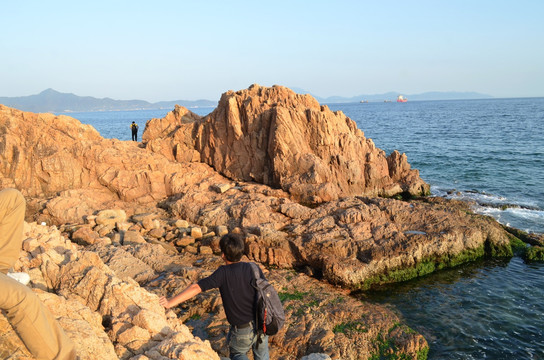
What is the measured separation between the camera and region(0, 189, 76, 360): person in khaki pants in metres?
3.46

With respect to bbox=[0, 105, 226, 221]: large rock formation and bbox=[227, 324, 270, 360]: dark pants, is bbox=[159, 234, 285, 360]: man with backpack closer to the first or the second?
bbox=[227, 324, 270, 360]: dark pants

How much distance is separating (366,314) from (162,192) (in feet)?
40.4

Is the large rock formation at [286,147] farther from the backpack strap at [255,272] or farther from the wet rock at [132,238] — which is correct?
the backpack strap at [255,272]

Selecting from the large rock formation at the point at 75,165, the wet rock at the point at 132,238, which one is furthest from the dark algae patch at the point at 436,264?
the large rock formation at the point at 75,165

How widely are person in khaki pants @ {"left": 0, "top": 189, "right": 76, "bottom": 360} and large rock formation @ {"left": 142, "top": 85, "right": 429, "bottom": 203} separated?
1459 centimetres

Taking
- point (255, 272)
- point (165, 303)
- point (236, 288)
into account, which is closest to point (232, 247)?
point (255, 272)

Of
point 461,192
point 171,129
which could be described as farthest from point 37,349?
point 461,192

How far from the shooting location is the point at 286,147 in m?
19.5

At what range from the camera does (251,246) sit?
523 inches

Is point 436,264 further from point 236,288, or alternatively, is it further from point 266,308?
point 236,288

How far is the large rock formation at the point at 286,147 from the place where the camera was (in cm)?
1939

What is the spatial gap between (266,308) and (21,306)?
2.72m

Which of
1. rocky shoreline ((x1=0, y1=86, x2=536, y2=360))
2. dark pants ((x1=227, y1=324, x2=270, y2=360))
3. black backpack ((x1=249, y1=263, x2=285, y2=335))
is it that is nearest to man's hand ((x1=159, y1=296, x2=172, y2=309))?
rocky shoreline ((x1=0, y1=86, x2=536, y2=360))

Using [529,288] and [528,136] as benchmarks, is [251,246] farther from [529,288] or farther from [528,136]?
[528,136]
